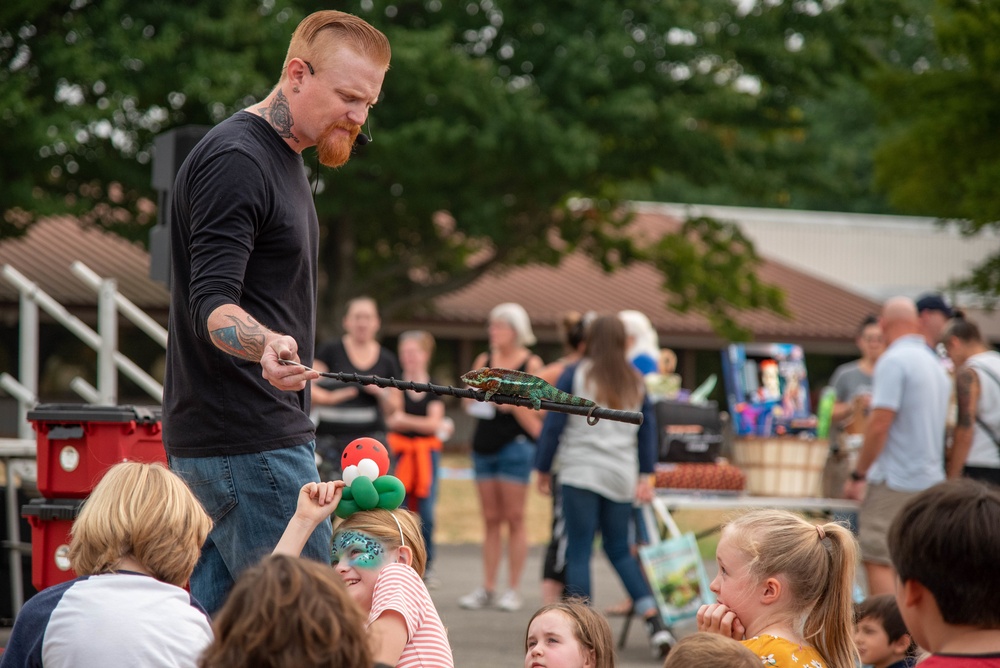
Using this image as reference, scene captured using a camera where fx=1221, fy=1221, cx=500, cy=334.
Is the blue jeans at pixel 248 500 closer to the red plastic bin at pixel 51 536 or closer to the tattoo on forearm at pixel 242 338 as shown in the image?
the tattoo on forearm at pixel 242 338

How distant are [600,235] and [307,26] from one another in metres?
17.7

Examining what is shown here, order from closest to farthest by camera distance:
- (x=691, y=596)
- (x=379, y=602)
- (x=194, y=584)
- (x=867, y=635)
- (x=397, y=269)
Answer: (x=379, y=602)
(x=194, y=584)
(x=867, y=635)
(x=691, y=596)
(x=397, y=269)

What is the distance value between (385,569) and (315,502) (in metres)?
0.31

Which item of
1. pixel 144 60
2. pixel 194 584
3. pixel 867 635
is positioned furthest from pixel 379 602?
pixel 144 60

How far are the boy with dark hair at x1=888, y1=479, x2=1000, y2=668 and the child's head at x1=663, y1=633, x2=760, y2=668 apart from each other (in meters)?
0.46

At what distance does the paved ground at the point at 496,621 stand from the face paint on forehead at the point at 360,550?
3.27 meters

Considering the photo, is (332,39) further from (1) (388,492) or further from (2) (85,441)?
(2) (85,441)

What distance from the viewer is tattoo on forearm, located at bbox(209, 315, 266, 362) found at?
107 inches

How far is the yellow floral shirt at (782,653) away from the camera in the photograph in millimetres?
3084

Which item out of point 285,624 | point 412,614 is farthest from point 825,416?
point 285,624

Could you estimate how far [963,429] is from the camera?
6.92m

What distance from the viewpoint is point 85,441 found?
14.9 feet

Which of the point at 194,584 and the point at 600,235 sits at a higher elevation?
the point at 600,235

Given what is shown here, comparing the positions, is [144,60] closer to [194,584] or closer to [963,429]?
[963,429]
